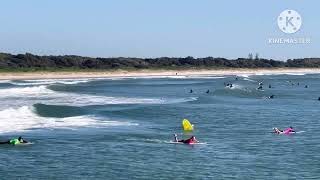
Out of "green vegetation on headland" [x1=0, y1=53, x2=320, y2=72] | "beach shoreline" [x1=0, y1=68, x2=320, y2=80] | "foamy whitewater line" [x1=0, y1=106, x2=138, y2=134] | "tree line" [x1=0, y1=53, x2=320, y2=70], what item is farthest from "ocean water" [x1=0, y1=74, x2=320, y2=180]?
"tree line" [x1=0, y1=53, x2=320, y2=70]

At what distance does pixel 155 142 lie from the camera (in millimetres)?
33844

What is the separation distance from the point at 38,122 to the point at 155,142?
11.9 metres

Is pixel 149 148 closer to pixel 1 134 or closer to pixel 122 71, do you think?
pixel 1 134

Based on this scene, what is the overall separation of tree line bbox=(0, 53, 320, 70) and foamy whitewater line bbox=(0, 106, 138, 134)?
283 feet

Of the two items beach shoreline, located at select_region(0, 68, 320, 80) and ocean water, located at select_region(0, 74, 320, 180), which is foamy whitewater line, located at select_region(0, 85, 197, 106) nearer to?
ocean water, located at select_region(0, 74, 320, 180)

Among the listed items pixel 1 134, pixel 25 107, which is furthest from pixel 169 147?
pixel 25 107

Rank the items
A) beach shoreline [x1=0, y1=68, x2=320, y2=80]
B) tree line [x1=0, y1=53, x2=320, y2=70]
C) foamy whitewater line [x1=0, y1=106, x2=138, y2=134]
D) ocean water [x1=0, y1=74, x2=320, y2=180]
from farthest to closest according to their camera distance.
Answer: tree line [x1=0, y1=53, x2=320, y2=70] → beach shoreline [x1=0, y1=68, x2=320, y2=80] → foamy whitewater line [x1=0, y1=106, x2=138, y2=134] → ocean water [x1=0, y1=74, x2=320, y2=180]

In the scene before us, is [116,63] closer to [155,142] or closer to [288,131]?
[288,131]

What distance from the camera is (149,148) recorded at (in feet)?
104

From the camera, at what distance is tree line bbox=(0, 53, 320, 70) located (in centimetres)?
14136

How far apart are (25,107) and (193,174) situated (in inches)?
1168

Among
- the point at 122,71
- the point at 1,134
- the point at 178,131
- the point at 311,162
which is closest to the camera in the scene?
the point at 311,162

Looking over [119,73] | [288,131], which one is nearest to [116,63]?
[119,73]

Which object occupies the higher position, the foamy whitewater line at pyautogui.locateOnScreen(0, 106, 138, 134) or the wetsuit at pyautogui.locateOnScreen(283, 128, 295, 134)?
the wetsuit at pyautogui.locateOnScreen(283, 128, 295, 134)
